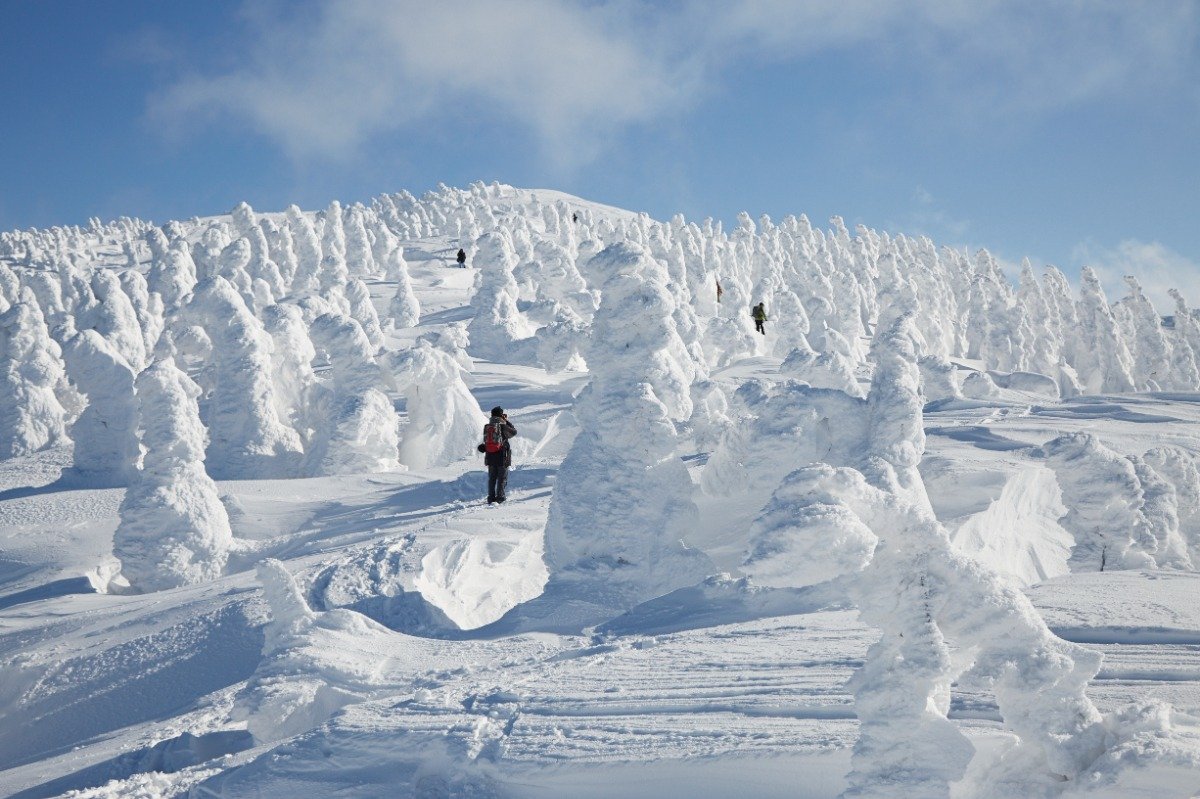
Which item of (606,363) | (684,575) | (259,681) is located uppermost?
(606,363)

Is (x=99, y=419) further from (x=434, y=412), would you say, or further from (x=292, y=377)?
(x=434, y=412)

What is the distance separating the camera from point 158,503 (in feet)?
40.1

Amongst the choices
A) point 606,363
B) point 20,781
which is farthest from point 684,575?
point 20,781

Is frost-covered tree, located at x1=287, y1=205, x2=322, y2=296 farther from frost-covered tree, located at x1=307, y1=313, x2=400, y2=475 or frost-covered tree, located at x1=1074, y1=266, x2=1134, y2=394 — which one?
frost-covered tree, located at x1=1074, y1=266, x2=1134, y2=394

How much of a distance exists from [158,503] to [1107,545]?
13.7 m

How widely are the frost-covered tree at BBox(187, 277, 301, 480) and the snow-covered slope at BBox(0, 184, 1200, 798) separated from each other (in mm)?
87

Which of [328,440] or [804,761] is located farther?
[328,440]

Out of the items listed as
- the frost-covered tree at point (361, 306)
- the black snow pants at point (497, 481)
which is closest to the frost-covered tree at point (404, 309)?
the frost-covered tree at point (361, 306)

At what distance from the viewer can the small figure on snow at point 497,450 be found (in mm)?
11641

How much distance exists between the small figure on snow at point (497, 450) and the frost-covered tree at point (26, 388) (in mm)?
18766

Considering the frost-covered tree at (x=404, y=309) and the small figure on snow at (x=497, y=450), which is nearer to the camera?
the small figure on snow at (x=497, y=450)

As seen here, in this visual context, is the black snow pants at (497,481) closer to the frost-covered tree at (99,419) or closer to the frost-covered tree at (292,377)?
the frost-covered tree at (99,419)

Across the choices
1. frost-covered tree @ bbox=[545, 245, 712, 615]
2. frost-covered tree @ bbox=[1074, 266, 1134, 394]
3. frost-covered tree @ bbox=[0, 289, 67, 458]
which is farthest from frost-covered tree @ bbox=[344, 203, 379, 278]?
frost-covered tree @ bbox=[545, 245, 712, 615]

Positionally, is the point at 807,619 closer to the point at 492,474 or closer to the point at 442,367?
the point at 492,474
